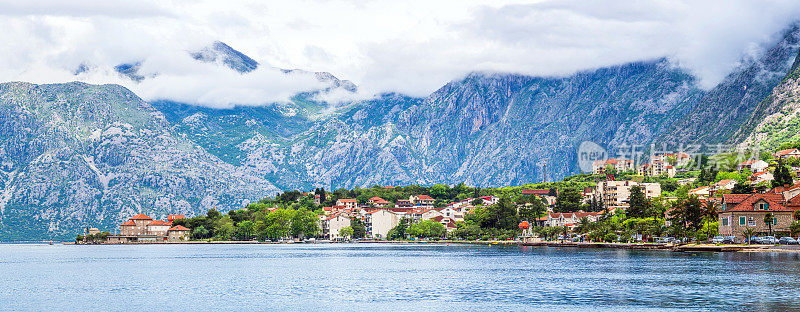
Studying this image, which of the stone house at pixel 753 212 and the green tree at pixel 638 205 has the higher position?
the green tree at pixel 638 205

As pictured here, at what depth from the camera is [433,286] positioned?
7794cm

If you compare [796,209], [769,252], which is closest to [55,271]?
[769,252]

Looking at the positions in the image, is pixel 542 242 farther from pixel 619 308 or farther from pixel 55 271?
pixel 619 308

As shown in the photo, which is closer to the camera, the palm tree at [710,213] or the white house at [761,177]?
the palm tree at [710,213]

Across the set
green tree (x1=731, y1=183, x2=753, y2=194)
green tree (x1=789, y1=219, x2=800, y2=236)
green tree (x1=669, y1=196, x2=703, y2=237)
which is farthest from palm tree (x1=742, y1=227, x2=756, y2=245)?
green tree (x1=731, y1=183, x2=753, y2=194)

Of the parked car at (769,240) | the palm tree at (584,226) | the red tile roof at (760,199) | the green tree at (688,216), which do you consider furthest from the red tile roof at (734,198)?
the palm tree at (584,226)

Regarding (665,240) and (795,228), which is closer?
(795,228)

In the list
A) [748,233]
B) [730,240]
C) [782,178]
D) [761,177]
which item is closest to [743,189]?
[782,178]

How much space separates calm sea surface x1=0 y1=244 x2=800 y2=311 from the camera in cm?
6253

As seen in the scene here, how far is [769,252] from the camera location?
110625mm

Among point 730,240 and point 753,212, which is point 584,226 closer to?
point 730,240

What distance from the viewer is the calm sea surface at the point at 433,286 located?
205ft

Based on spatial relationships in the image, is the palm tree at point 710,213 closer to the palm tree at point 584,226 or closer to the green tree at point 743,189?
the green tree at point 743,189

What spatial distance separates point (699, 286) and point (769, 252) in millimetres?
45595
